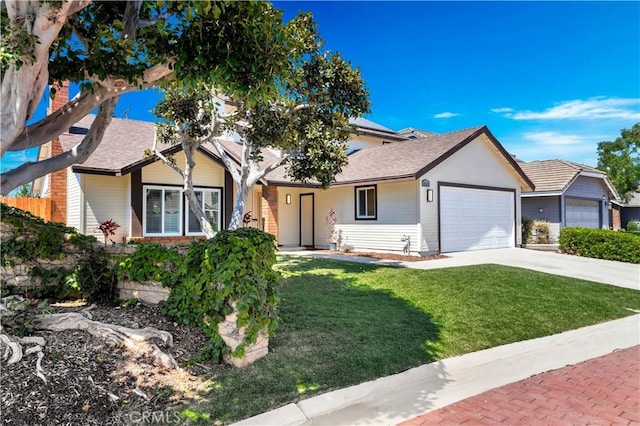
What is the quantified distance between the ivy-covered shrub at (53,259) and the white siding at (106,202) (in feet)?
24.3

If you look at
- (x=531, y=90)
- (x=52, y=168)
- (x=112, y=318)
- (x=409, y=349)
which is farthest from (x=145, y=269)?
(x=531, y=90)

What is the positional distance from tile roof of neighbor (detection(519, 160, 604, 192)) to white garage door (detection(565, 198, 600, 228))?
1.33m

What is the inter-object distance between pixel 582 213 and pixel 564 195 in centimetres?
293

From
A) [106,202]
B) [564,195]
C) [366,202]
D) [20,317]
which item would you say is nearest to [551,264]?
[366,202]

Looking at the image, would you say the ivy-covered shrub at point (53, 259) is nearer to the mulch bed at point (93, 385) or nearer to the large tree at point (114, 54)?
the large tree at point (114, 54)

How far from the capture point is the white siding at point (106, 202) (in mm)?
12766

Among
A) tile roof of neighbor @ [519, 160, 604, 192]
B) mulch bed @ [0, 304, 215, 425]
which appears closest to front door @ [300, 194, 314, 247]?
tile roof of neighbor @ [519, 160, 604, 192]

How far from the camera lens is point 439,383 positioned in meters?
4.31

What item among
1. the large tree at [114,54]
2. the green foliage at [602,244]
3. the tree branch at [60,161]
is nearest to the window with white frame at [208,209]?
the tree branch at [60,161]

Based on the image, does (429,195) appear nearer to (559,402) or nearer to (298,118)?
(298,118)

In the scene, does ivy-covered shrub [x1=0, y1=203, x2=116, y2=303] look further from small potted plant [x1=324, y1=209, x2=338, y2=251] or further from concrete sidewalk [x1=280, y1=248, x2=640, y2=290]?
small potted plant [x1=324, y1=209, x2=338, y2=251]

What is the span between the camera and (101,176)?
512 inches

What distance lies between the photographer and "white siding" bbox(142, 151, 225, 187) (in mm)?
13844

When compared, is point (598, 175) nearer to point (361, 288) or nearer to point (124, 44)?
point (361, 288)
